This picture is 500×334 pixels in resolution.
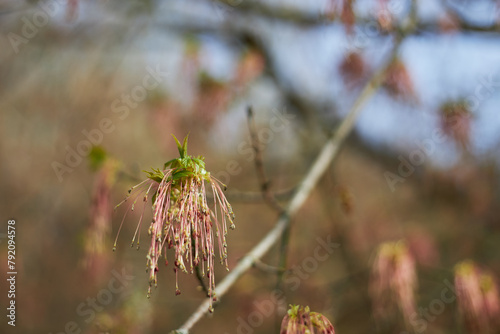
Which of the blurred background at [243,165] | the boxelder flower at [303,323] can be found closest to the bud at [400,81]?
the blurred background at [243,165]

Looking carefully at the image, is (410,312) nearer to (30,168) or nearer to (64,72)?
(64,72)

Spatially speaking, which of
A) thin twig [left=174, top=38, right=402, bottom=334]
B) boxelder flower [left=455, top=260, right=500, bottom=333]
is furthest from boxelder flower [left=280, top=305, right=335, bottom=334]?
boxelder flower [left=455, top=260, right=500, bottom=333]

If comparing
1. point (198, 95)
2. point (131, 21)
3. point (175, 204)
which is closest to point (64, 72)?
point (131, 21)

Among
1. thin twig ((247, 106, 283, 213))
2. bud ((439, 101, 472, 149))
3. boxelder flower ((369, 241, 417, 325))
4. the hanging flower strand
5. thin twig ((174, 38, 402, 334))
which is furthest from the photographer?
bud ((439, 101, 472, 149))

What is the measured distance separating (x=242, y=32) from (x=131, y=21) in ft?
3.18

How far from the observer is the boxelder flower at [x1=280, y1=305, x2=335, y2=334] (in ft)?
3.19

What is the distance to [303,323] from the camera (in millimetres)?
987

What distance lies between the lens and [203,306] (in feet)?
3.42

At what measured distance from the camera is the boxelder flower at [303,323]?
3.19ft

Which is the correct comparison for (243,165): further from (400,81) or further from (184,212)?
(184,212)

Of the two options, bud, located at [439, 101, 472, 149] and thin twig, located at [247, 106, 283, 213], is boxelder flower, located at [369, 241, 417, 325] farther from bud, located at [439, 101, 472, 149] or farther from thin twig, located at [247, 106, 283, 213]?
bud, located at [439, 101, 472, 149]

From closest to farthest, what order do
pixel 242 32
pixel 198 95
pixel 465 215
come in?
pixel 198 95 < pixel 242 32 < pixel 465 215

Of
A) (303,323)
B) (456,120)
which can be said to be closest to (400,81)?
(456,120)

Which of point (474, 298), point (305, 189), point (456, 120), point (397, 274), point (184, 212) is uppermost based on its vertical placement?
point (456, 120)
